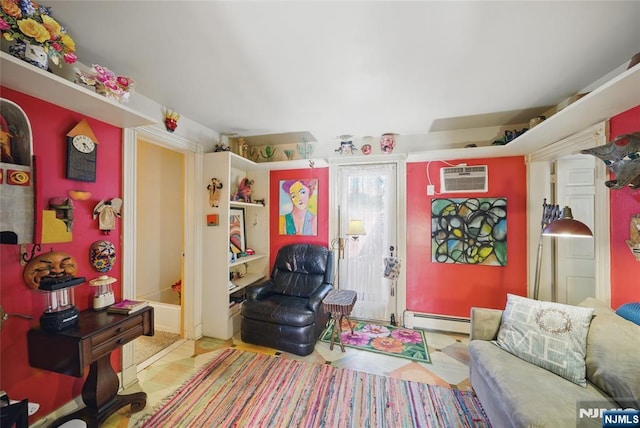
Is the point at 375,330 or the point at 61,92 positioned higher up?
the point at 61,92

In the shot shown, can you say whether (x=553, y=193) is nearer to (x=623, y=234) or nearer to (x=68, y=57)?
(x=623, y=234)

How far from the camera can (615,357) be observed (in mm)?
1283

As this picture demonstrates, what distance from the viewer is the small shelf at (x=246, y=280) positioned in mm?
2853

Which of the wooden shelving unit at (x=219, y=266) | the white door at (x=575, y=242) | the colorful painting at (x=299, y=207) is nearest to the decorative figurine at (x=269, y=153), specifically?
the colorful painting at (x=299, y=207)

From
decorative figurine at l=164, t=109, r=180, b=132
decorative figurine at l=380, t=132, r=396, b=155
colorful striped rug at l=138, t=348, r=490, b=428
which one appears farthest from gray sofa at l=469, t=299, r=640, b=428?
decorative figurine at l=164, t=109, r=180, b=132

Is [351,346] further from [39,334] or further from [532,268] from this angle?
[39,334]

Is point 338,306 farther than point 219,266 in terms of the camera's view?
No

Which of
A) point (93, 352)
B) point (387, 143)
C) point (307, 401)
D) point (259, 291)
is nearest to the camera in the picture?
point (93, 352)

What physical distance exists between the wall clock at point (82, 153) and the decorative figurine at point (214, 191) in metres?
1.05

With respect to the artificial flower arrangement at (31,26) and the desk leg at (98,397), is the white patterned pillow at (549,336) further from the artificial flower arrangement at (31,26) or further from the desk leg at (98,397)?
the artificial flower arrangement at (31,26)

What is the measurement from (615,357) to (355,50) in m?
2.33

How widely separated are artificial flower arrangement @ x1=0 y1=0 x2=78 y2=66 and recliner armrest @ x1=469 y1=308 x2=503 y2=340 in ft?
10.8

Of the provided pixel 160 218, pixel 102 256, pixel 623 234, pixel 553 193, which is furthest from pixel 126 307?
pixel 553 193

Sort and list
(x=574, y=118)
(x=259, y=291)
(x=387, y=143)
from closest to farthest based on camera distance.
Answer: (x=574, y=118)
(x=259, y=291)
(x=387, y=143)
